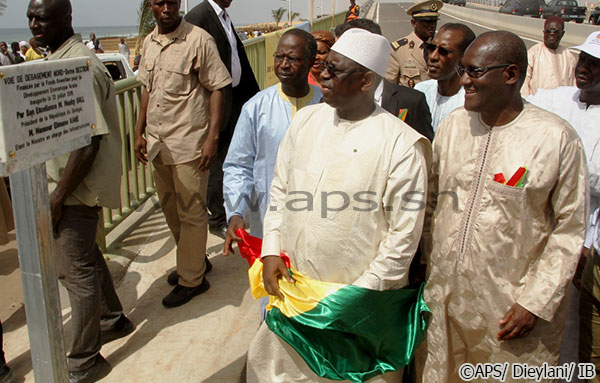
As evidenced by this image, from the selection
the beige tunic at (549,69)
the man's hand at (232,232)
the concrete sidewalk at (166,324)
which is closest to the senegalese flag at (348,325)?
the man's hand at (232,232)

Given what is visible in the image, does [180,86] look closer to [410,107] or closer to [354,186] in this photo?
[410,107]

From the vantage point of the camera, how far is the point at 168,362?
3.29 m

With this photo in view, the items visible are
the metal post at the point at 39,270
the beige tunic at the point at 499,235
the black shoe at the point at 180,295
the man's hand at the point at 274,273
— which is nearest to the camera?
the metal post at the point at 39,270

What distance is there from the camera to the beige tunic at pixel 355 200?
7.38ft

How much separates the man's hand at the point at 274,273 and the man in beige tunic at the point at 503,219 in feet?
2.28

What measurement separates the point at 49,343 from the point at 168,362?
1466 millimetres

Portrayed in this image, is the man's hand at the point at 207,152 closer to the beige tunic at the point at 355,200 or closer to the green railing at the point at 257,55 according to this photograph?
the beige tunic at the point at 355,200

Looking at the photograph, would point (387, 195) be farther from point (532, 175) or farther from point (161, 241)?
point (161, 241)

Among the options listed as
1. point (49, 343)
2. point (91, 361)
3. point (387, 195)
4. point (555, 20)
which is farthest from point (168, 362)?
point (555, 20)

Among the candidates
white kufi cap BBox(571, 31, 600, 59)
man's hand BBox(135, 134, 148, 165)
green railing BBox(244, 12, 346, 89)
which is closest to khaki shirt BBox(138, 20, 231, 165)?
man's hand BBox(135, 134, 148, 165)

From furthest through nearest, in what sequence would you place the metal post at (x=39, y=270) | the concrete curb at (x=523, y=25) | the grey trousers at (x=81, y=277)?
the concrete curb at (x=523, y=25), the grey trousers at (x=81, y=277), the metal post at (x=39, y=270)

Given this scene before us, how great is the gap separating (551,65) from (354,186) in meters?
4.55

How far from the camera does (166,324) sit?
368cm

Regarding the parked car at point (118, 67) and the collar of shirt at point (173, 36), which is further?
the parked car at point (118, 67)
